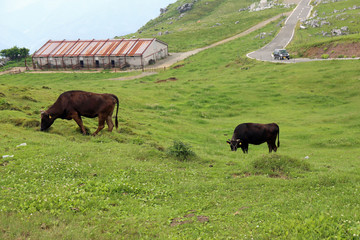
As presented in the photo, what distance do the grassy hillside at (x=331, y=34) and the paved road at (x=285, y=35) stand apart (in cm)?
231

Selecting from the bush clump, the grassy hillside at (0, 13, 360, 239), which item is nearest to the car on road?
the grassy hillside at (0, 13, 360, 239)

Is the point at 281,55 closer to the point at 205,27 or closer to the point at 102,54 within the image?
the point at 102,54

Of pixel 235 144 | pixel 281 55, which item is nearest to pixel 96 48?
pixel 281 55

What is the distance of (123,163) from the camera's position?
13.4m

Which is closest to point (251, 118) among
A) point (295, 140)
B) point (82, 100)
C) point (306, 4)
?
point (295, 140)

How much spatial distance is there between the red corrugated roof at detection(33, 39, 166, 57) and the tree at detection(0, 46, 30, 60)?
13.3 metres

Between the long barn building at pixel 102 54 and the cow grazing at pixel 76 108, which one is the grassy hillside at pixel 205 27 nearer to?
the long barn building at pixel 102 54

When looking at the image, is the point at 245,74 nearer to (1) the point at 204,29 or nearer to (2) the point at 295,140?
(2) the point at 295,140

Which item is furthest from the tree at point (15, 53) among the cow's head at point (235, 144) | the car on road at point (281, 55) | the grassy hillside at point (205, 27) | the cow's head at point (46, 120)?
the cow's head at point (235, 144)

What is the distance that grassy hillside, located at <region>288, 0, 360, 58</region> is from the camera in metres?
54.6

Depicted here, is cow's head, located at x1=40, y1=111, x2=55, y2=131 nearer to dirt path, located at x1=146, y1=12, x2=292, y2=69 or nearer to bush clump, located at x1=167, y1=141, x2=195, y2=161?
bush clump, located at x1=167, y1=141, x2=195, y2=161

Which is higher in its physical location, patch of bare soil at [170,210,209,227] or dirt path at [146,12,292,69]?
dirt path at [146,12,292,69]

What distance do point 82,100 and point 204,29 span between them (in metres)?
97.1

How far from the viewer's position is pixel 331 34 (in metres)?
70.6
